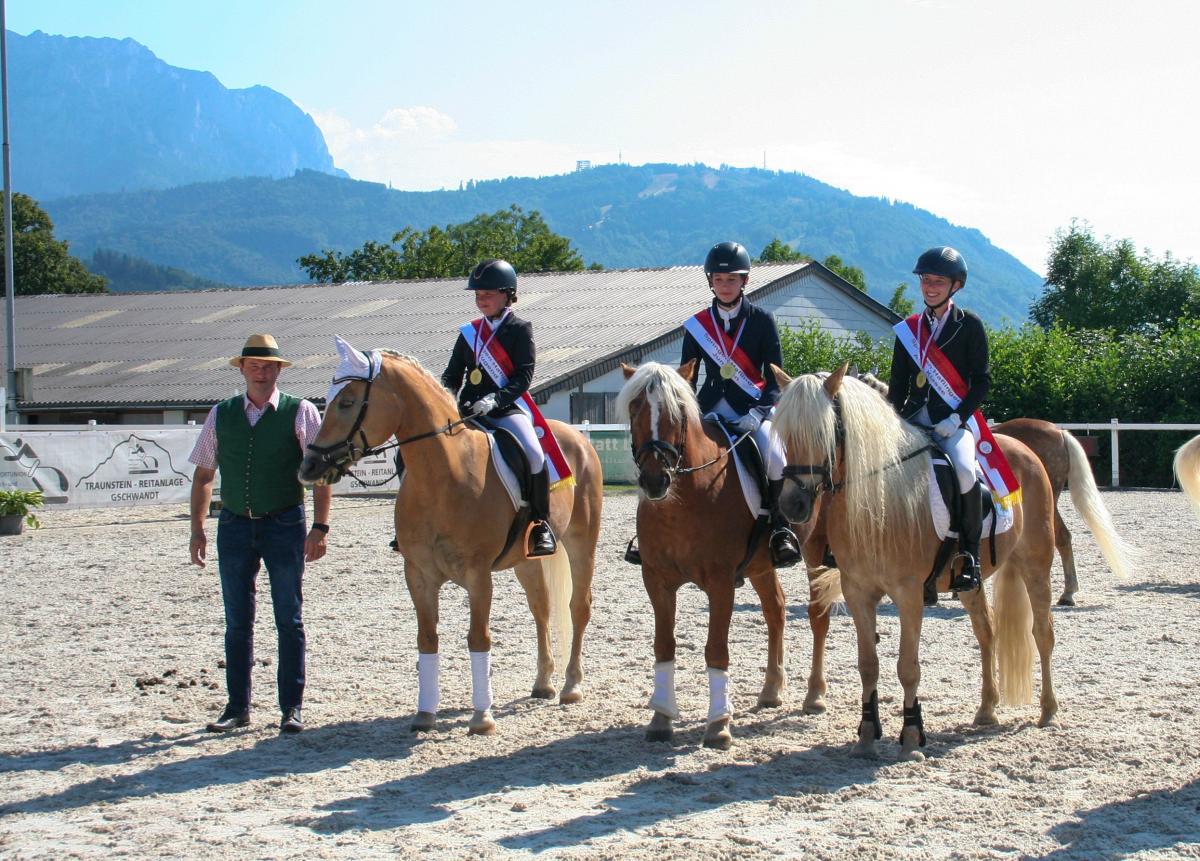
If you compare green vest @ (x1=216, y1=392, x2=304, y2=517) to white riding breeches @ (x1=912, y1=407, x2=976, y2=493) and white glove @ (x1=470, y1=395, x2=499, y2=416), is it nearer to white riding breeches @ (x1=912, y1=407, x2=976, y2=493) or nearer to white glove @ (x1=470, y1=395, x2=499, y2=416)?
white glove @ (x1=470, y1=395, x2=499, y2=416)

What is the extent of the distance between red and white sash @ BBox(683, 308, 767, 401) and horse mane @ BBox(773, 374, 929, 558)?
92cm

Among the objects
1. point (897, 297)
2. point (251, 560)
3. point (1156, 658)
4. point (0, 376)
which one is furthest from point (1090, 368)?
point (897, 297)

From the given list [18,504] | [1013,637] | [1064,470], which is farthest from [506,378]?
[18,504]

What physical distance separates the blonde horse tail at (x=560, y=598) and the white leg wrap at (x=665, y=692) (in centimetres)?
141

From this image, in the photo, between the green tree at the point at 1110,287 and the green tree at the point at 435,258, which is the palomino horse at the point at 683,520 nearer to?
the green tree at the point at 1110,287

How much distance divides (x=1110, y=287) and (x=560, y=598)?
41890mm

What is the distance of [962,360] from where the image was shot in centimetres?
649

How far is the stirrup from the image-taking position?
6449mm

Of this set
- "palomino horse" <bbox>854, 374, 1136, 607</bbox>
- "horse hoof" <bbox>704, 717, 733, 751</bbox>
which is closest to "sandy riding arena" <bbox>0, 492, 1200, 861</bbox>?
"horse hoof" <bbox>704, 717, 733, 751</bbox>

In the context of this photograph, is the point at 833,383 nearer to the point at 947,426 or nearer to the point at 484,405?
the point at 947,426

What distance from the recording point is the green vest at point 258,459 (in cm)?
659

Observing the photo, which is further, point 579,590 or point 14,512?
point 14,512

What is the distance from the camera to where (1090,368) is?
86.9ft

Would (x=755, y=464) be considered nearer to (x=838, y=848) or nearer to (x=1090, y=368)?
(x=838, y=848)
